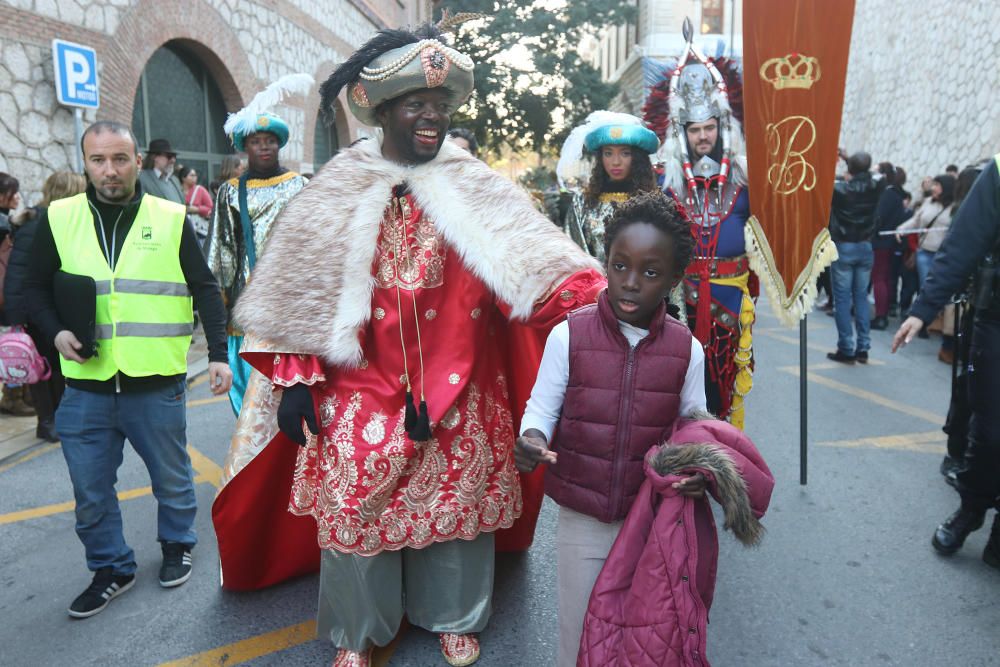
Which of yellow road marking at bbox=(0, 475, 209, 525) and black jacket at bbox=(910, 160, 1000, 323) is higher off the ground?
black jacket at bbox=(910, 160, 1000, 323)

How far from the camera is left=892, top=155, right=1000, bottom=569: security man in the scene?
3.04 metres

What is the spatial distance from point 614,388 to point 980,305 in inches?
78.2

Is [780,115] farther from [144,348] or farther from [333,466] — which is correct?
[144,348]

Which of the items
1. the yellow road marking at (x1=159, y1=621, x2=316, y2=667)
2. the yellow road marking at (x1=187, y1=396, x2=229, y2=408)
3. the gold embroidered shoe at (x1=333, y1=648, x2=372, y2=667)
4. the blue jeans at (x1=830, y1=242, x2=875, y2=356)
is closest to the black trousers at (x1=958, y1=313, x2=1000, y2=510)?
the gold embroidered shoe at (x1=333, y1=648, x2=372, y2=667)

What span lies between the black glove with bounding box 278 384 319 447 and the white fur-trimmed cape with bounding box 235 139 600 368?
0.13 metres

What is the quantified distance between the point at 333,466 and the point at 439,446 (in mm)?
354

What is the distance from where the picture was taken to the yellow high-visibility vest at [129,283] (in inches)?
113

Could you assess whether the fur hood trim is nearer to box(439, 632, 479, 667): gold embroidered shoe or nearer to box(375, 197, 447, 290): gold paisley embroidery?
box(375, 197, 447, 290): gold paisley embroidery

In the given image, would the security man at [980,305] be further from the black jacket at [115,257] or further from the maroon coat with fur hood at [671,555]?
the black jacket at [115,257]

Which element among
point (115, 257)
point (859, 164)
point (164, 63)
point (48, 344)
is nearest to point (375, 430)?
point (115, 257)

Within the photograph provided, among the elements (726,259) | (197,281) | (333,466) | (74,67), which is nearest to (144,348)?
(197,281)

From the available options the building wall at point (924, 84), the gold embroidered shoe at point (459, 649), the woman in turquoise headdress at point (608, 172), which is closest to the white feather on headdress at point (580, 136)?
the woman in turquoise headdress at point (608, 172)

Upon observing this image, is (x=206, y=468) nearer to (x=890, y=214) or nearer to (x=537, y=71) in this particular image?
(x=890, y=214)

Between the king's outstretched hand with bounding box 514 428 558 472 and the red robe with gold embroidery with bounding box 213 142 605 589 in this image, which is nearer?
the king's outstretched hand with bounding box 514 428 558 472
